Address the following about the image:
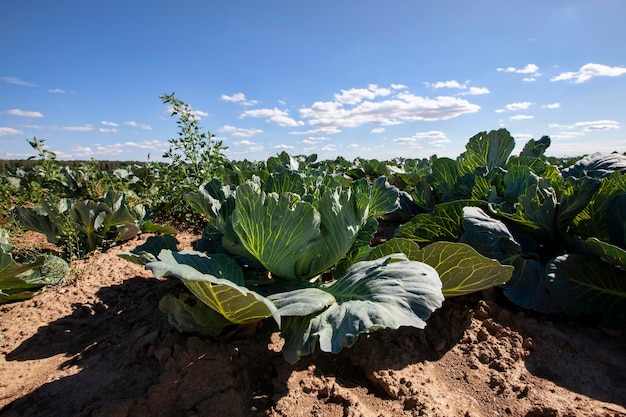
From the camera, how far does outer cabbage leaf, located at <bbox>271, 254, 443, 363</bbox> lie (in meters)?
1.33

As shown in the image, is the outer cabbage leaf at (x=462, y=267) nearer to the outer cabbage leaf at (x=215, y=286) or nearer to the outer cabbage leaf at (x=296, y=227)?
the outer cabbage leaf at (x=296, y=227)

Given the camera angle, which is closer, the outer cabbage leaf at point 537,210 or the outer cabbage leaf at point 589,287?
the outer cabbage leaf at point 589,287

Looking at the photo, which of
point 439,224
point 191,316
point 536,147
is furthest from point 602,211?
point 191,316

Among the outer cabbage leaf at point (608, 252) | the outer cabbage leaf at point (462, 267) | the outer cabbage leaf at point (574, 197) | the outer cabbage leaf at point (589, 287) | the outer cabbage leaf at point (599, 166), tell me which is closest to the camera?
the outer cabbage leaf at point (462, 267)

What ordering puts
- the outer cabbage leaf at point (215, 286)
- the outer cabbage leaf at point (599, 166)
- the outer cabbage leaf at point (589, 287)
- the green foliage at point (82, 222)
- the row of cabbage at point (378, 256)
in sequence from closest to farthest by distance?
the outer cabbage leaf at point (215, 286), the row of cabbage at point (378, 256), the outer cabbage leaf at point (589, 287), the outer cabbage leaf at point (599, 166), the green foliage at point (82, 222)

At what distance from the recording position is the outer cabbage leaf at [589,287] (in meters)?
2.05

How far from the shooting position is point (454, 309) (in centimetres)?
214

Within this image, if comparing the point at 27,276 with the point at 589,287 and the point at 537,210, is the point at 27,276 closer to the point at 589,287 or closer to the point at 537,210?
the point at 537,210

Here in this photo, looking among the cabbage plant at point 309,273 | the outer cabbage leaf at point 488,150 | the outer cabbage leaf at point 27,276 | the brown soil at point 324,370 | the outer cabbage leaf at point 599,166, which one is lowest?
the brown soil at point 324,370

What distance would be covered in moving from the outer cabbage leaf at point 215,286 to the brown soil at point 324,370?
0.33 m

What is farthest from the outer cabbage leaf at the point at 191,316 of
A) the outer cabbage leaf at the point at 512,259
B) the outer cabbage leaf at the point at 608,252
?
the outer cabbage leaf at the point at 608,252

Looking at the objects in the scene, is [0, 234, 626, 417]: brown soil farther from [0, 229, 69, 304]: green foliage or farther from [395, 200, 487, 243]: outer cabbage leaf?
[395, 200, 487, 243]: outer cabbage leaf

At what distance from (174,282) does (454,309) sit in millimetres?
1962

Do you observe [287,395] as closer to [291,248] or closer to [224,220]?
[291,248]
